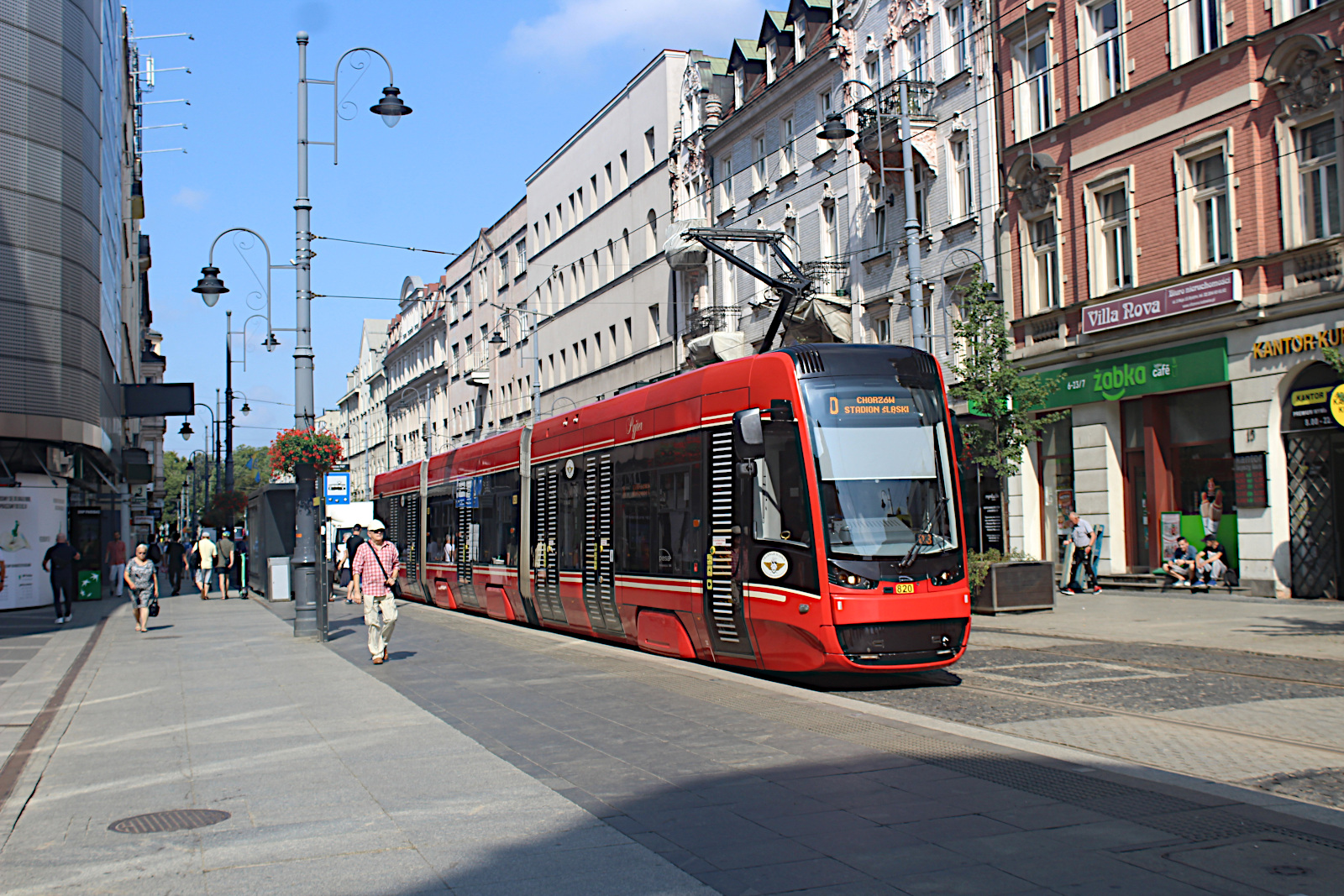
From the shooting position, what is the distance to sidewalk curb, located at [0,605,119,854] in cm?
741

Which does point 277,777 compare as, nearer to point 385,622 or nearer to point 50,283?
point 385,622

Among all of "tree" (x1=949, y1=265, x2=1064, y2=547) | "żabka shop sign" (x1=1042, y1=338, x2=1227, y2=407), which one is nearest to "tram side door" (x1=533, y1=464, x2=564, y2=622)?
"tree" (x1=949, y1=265, x2=1064, y2=547)

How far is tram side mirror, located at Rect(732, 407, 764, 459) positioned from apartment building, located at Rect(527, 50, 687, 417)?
30.6 m

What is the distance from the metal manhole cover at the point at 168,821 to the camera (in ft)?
22.0

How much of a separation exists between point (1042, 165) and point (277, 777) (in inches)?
922

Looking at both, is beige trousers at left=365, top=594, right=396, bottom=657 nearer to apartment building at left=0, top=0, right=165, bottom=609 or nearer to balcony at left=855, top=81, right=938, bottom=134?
apartment building at left=0, top=0, right=165, bottom=609

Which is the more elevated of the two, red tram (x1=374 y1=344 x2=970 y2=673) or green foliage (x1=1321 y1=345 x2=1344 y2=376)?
green foliage (x1=1321 y1=345 x2=1344 y2=376)

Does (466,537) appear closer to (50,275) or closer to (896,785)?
(50,275)

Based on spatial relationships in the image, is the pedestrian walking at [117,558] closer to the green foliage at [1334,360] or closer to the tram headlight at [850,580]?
the tram headlight at [850,580]

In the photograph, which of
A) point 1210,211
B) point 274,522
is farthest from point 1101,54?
point 274,522

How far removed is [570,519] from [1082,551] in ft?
41.4

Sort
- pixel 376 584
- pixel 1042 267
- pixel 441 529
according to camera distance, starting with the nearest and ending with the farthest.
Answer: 1. pixel 376 584
2. pixel 441 529
3. pixel 1042 267

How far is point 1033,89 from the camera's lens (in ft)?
91.8

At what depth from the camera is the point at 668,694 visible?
11.4 m
